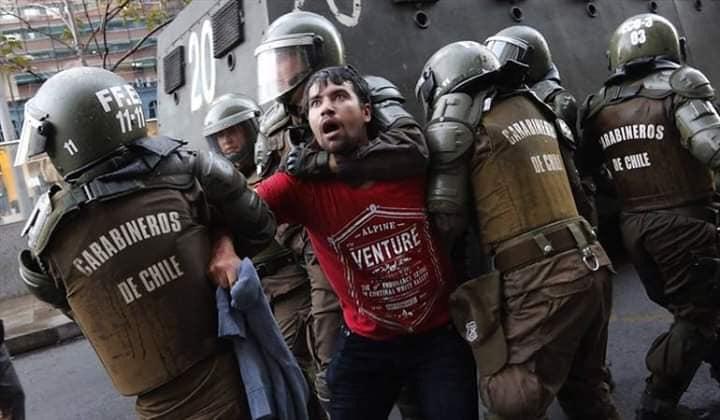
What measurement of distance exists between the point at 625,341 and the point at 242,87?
126 inches

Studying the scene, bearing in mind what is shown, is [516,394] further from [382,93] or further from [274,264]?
[274,264]

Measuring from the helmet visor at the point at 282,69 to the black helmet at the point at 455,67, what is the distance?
688 millimetres

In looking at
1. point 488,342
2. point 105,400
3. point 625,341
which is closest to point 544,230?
point 488,342

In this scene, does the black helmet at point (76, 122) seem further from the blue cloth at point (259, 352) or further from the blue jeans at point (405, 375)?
the blue jeans at point (405, 375)

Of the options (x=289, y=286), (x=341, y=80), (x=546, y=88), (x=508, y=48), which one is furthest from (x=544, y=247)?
(x=546, y=88)

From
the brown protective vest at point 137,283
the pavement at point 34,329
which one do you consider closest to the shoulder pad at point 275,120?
the brown protective vest at point 137,283

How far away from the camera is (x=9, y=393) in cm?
420

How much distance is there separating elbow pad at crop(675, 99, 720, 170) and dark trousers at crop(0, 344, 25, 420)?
3.88 meters

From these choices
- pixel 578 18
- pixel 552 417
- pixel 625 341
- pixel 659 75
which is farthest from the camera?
pixel 578 18

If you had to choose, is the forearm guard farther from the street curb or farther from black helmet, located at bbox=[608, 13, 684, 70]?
the street curb

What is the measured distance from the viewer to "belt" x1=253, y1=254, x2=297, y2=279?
3867 millimetres

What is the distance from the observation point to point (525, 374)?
7.78ft

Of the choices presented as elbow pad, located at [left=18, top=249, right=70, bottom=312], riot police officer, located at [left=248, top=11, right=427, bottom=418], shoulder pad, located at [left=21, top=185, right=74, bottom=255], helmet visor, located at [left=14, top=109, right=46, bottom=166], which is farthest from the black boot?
helmet visor, located at [left=14, top=109, right=46, bottom=166]

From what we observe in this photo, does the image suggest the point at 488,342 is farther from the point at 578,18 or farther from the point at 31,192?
the point at 31,192
